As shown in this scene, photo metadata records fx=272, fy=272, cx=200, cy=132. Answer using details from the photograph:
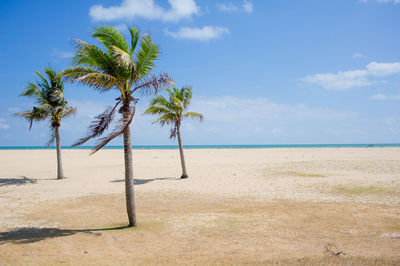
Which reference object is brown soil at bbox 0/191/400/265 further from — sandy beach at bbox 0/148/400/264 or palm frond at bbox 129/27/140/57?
palm frond at bbox 129/27/140/57

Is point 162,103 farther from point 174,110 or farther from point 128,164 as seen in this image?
point 128,164

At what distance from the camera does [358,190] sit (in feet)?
46.2

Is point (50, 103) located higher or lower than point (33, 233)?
higher

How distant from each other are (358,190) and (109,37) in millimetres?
13727

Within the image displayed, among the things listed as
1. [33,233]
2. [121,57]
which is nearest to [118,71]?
[121,57]

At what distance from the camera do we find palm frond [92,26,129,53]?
8.09 metres

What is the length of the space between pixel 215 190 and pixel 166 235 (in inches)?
308

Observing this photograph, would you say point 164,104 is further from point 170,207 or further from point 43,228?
point 43,228

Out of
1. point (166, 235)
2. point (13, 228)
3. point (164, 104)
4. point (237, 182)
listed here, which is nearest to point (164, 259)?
point (166, 235)

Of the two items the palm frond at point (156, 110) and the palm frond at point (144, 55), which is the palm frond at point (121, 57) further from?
the palm frond at point (156, 110)

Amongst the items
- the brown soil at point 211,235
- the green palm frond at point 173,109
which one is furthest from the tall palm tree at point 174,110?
the brown soil at point 211,235

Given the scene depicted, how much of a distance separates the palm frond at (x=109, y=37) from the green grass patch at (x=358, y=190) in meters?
12.4

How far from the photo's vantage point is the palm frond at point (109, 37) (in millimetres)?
8094

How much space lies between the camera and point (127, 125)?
784 centimetres
